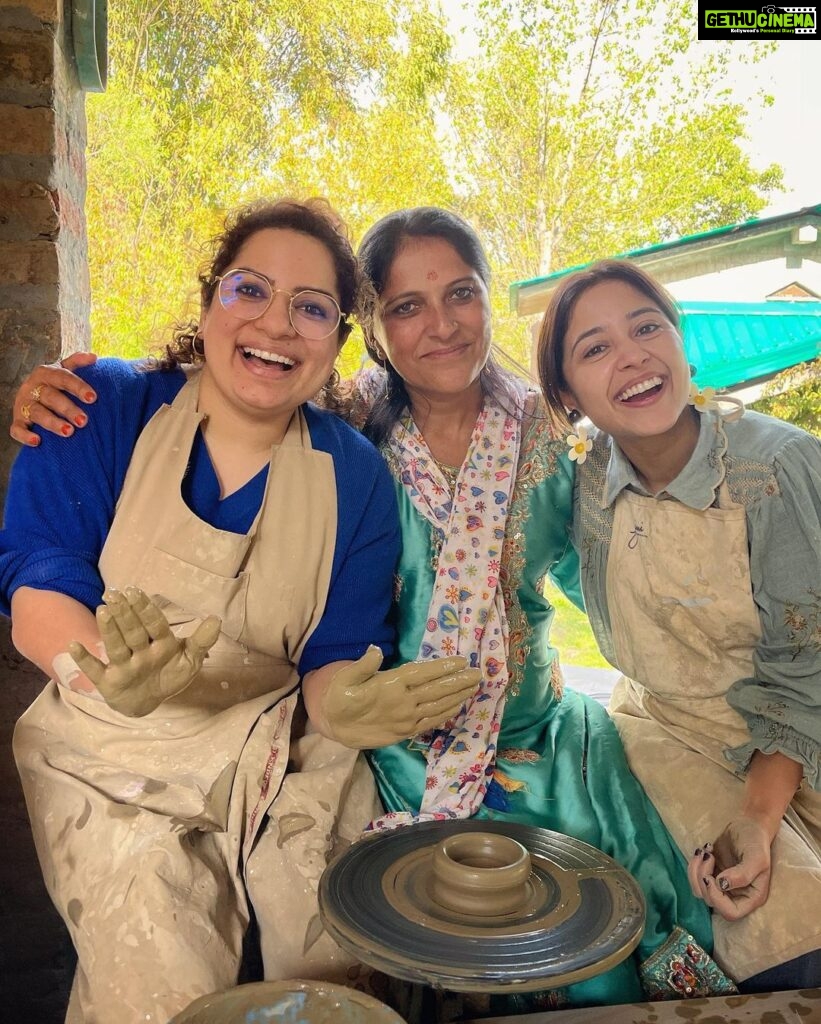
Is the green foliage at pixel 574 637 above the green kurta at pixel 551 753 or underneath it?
underneath

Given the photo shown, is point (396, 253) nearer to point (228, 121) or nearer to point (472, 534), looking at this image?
point (472, 534)

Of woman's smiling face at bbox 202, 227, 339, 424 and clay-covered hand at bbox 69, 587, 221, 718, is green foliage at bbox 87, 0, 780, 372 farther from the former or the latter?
clay-covered hand at bbox 69, 587, 221, 718

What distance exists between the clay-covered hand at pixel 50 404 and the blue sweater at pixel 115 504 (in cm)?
2

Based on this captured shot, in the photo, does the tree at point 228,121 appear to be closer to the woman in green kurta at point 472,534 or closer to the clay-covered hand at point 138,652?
the woman in green kurta at point 472,534

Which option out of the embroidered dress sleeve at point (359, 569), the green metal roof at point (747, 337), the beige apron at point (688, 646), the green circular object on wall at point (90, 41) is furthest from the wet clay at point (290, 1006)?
the green metal roof at point (747, 337)

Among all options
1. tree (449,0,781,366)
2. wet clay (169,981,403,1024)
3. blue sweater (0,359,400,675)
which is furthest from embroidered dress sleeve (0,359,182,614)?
tree (449,0,781,366)

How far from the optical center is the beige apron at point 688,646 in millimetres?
1770

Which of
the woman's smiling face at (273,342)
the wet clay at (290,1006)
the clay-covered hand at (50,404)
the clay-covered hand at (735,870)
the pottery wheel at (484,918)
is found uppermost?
the woman's smiling face at (273,342)

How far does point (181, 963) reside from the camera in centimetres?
131

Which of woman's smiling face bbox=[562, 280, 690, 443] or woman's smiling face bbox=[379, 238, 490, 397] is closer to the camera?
woman's smiling face bbox=[562, 280, 690, 443]

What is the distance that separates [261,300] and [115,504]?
492mm

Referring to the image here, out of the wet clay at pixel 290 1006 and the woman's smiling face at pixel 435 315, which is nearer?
the wet clay at pixel 290 1006

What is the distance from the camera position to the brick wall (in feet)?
6.72

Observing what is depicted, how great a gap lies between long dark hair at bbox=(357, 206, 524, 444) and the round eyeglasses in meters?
0.32
